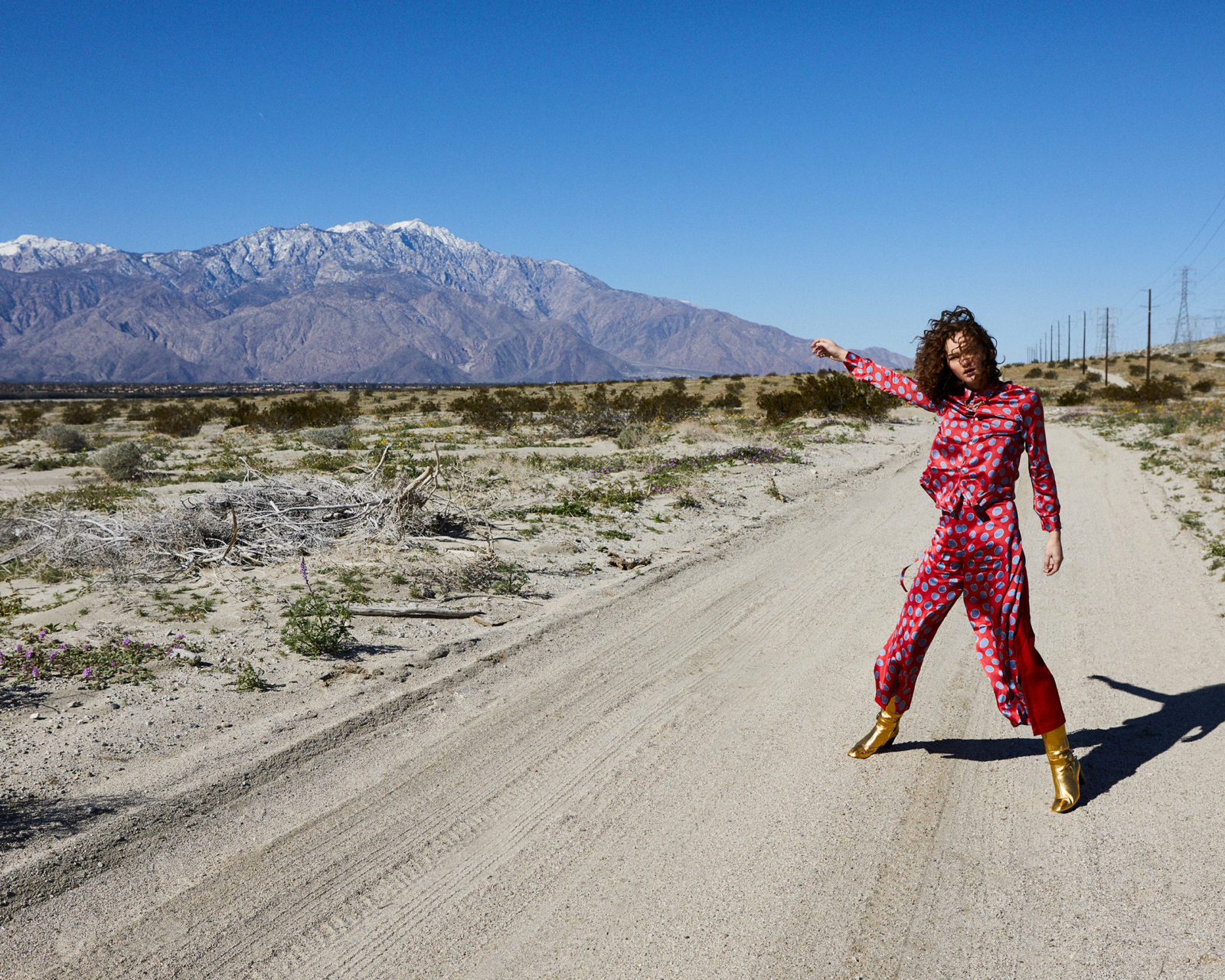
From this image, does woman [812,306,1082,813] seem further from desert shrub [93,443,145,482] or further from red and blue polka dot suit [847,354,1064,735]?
desert shrub [93,443,145,482]

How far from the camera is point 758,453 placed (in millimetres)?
16438

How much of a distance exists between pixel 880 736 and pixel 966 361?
184 cm

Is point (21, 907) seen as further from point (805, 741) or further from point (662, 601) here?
point (662, 601)

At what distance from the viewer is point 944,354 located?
3.37 meters

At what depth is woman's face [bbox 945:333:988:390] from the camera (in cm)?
327

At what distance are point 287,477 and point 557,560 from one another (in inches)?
133

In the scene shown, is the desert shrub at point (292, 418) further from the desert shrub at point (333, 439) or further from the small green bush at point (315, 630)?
the small green bush at point (315, 630)

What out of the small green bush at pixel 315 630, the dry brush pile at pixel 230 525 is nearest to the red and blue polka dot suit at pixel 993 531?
the small green bush at pixel 315 630

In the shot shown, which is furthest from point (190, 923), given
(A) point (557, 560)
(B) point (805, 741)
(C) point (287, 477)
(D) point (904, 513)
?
(D) point (904, 513)

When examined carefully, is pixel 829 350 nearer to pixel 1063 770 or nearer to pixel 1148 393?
pixel 1063 770

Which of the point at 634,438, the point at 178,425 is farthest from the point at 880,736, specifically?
the point at 178,425

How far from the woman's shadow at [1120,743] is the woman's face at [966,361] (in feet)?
6.10

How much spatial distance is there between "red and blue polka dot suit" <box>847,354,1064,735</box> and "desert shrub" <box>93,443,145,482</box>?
50.7 feet

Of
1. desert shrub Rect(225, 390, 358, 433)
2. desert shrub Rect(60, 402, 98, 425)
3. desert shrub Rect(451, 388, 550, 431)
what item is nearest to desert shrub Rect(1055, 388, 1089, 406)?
desert shrub Rect(451, 388, 550, 431)
